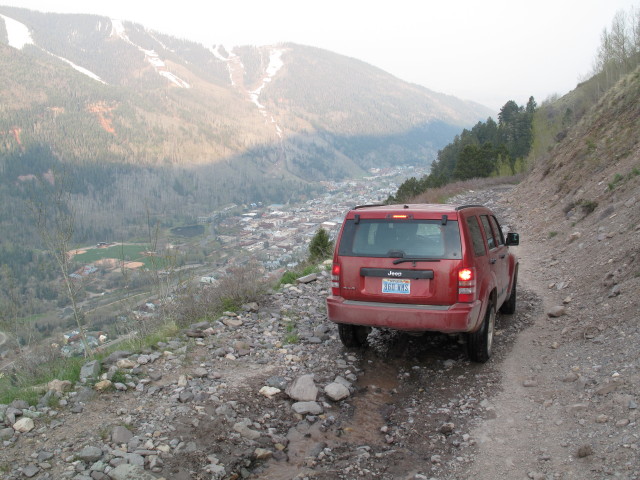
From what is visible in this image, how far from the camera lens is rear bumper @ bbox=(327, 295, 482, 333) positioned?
493 centimetres

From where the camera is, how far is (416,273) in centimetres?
504

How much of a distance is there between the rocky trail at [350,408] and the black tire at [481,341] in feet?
0.52

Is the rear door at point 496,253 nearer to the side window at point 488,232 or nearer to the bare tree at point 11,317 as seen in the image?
the side window at point 488,232

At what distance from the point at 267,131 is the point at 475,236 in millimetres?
190858

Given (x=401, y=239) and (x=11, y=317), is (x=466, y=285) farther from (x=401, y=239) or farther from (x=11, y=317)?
(x=11, y=317)

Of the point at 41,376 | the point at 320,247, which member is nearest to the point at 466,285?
the point at 41,376

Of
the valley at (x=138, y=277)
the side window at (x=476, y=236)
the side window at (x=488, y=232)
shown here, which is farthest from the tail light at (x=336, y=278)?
the valley at (x=138, y=277)

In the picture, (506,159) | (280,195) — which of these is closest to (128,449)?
(506,159)

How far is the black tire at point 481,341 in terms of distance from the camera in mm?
5457

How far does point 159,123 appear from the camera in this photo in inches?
5837

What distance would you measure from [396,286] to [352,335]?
1.20 m

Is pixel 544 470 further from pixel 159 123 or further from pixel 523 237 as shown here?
pixel 159 123

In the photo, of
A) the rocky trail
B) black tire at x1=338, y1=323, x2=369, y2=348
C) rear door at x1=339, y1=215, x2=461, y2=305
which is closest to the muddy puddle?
the rocky trail

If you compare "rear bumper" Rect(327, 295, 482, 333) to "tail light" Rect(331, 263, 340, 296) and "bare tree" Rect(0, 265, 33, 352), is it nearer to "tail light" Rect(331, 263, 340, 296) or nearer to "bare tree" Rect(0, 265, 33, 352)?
"tail light" Rect(331, 263, 340, 296)
